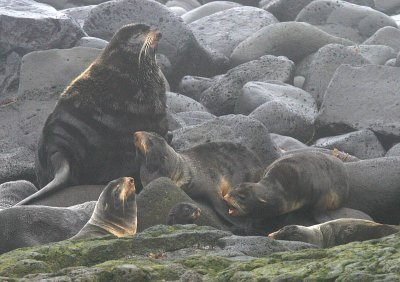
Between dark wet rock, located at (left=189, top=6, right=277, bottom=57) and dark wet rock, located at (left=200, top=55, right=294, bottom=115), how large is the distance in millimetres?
2328

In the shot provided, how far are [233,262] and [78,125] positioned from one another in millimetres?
5675

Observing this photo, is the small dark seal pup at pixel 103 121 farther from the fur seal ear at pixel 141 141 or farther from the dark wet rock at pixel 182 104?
the dark wet rock at pixel 182 104

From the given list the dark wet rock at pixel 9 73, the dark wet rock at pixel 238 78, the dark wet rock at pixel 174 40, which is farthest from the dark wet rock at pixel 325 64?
the dark wet rock at pixel 9 73

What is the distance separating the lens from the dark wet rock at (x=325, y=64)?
16609 mm

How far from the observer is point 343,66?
1538 centimetres

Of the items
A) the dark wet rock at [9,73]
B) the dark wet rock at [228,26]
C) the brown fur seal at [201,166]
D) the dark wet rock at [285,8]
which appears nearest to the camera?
the brown fur seal at [201,166]

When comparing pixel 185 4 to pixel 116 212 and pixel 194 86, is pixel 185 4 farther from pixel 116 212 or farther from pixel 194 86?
pixel 116 212

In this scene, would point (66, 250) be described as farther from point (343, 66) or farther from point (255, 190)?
point (343, 66)

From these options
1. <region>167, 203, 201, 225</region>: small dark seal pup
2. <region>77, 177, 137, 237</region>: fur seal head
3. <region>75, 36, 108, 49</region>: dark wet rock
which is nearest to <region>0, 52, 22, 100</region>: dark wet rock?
→ <region>75, 36, 108, 49</region>: dark wet rock

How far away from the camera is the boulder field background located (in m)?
6.03

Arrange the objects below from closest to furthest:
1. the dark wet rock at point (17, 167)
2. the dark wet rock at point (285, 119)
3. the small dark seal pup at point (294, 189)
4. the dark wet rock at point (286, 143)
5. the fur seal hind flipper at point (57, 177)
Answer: the small dark seal pup at point (294, 189)
the fur seal hind flipper at point (57, 177)
the dark wet rock at point (17, 167)
the dark wet rock at point (286, 143)
the dark wet rock at point (285, 119)

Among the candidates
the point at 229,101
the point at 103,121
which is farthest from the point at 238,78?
the point at 103,121

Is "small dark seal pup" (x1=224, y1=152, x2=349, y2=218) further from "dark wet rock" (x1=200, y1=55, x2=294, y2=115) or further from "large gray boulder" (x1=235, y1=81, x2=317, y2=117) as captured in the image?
"dark wet rock" (x1=200, y1=55, x2=294, y2=115)

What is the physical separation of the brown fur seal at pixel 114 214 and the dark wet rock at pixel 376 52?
9.84 meters
